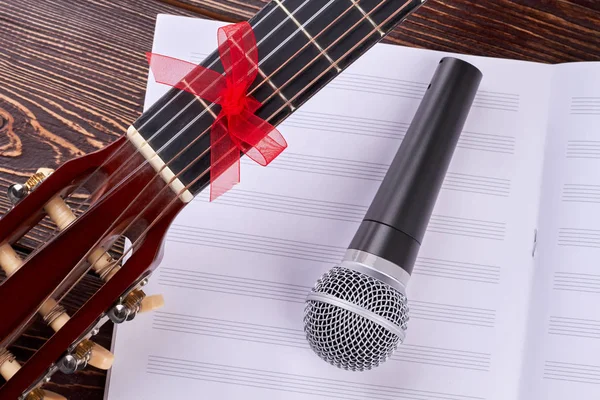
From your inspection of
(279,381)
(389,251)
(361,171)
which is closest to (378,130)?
(361,171)

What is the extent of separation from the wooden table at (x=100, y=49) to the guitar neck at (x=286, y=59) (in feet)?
0.65

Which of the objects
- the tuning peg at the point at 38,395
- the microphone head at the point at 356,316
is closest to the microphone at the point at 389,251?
the microphone head at the point at 356,316

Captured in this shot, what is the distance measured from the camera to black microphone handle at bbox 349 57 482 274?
2.18ft

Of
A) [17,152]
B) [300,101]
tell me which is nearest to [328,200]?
[300,101]

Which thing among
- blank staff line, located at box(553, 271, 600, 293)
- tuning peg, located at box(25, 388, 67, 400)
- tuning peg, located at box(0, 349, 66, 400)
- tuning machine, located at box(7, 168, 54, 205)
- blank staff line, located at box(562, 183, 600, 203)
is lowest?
blank staff line, located at box(553, 271, 600, 293)

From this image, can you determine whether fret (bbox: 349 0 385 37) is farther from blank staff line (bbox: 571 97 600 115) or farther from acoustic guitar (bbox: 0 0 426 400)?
blank staff line (bbox: 571 97 600 115)

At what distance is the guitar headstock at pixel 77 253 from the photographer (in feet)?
1.86

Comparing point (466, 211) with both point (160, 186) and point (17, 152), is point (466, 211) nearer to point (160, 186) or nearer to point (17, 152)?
point (160, 186)

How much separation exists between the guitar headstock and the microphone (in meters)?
0.16

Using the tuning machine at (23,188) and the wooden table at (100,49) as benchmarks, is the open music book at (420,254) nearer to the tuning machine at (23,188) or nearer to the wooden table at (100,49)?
the wooden table at (100,49)

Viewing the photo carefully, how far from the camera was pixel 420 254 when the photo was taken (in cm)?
76

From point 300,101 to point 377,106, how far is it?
8.1 inches

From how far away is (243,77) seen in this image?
0.57 meters

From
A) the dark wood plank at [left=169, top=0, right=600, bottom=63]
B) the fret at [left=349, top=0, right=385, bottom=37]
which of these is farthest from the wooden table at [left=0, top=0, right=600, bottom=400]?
the fret at [left=349, top=0, right=385, bottom=37]
